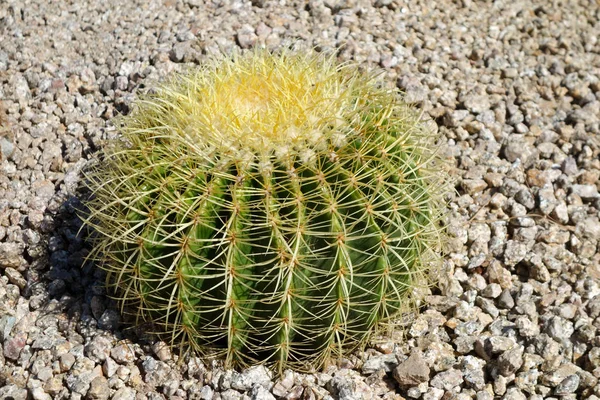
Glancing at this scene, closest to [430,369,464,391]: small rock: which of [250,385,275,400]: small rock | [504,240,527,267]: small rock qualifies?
[250,385,275,400]: small rock

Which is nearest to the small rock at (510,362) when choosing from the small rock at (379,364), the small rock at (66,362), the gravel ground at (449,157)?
the gravel ground at (449,157)

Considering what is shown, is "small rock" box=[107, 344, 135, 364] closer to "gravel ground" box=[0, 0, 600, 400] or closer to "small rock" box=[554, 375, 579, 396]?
"gravel ground" box=[0, 0, 600, 400]

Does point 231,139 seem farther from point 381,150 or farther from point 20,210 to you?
point 20,210

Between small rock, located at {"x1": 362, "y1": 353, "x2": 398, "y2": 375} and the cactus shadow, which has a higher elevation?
the cactus shadow

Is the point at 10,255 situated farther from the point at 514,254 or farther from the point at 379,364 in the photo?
the point at 514,254

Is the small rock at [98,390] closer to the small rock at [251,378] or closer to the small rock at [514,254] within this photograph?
the small rock at [251,378]

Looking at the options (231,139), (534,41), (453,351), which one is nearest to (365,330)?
(453,351)
